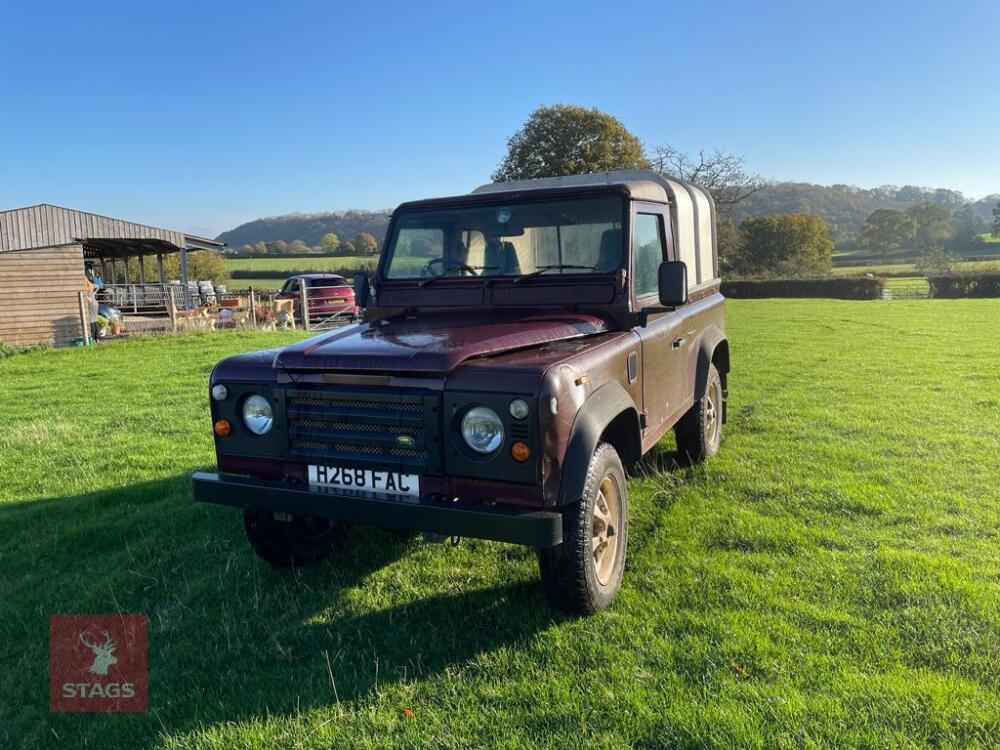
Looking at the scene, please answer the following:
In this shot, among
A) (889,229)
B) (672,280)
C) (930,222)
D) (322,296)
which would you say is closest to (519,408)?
(672,280)

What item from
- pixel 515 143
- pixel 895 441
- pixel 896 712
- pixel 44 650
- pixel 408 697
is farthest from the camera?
pixel 515 143

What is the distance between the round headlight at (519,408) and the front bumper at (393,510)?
0.40 m

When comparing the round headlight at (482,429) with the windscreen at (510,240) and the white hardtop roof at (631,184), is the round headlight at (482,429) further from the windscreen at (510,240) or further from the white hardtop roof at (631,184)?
the white hardtop roof at (631,184)

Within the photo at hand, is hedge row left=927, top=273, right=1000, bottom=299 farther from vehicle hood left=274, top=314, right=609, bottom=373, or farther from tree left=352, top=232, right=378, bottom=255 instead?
tree left=352, top=232, right=378, bottom=255

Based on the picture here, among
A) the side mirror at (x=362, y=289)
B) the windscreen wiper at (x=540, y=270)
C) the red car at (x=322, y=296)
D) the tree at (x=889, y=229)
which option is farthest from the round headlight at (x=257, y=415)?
the tree at (x=889, y=229)

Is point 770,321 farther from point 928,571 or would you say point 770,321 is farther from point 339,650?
point 339,650

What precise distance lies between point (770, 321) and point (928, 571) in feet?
59.2

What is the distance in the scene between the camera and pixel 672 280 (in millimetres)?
4105

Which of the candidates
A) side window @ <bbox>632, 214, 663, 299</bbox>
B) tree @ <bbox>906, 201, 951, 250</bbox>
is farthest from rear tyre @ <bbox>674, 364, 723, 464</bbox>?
tree @ <bbox>906, 201, 951, 250</bbox>

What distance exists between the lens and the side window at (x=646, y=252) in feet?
14.3

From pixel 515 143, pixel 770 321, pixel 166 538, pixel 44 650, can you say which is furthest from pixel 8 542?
pixel 515 143

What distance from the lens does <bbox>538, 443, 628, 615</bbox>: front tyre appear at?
3.19m

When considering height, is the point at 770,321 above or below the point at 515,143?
below

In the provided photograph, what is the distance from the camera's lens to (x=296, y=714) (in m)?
2.82
